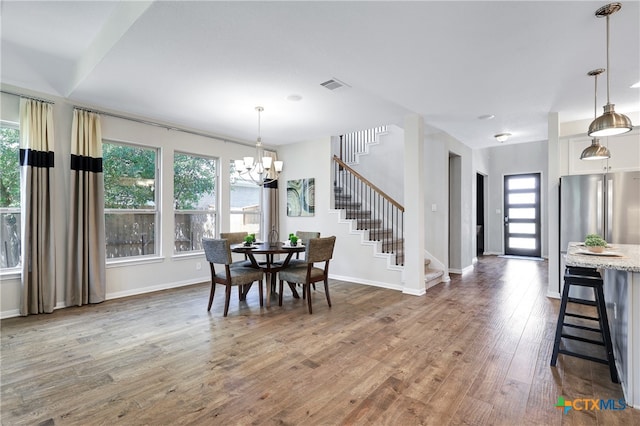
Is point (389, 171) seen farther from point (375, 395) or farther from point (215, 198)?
point (375, 395)

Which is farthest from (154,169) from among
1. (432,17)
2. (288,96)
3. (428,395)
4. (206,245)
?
(428,395)

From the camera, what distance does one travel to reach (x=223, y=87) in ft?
11.5

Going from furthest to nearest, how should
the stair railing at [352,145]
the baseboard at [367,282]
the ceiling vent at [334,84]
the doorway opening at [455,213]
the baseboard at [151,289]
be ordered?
the stair railing at [352,145]
the doorway opening at [455,213]
the baseboard at [367,282]
the baseboard at [151,289]
the ceiling vent at [334,84]

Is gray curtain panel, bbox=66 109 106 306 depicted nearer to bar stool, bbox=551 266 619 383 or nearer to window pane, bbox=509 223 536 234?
bar stool, bbox=551 266 619 383

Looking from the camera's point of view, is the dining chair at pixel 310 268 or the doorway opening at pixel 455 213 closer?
the dining chair at pixel 310 268

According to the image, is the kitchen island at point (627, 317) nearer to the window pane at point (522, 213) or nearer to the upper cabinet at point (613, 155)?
the upper cabinet at point (613, 155)

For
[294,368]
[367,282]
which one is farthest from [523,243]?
[294,368]

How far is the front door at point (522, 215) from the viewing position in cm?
834

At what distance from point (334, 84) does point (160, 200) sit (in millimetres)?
3315

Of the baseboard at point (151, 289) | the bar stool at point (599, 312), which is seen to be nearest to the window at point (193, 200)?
the baseboard at point (151, 289)

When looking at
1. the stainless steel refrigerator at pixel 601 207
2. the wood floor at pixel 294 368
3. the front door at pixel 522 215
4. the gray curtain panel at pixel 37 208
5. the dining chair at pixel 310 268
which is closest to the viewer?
the wood floor at pixel 294 368

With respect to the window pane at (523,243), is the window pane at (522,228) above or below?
above

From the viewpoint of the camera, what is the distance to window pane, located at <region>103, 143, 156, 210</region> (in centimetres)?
434

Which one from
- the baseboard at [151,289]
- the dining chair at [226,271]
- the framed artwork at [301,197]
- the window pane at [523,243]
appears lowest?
the baseboard at [151,289]
